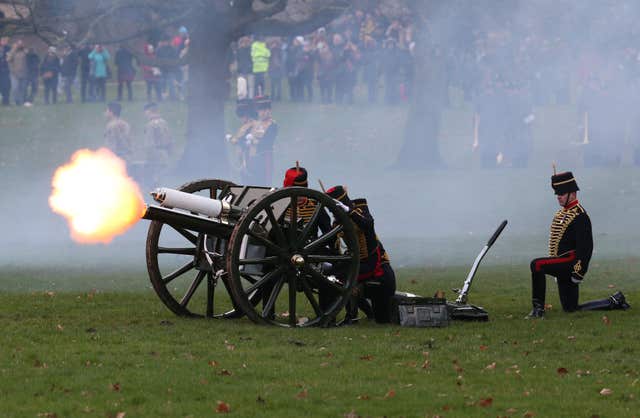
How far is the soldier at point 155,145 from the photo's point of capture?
2817 centimetres

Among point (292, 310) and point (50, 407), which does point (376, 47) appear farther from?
point (50, 407)

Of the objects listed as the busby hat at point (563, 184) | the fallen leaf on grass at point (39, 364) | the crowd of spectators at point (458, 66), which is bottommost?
the fallen leaf on grass at point (39, 364)

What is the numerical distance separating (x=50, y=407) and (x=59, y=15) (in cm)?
1939

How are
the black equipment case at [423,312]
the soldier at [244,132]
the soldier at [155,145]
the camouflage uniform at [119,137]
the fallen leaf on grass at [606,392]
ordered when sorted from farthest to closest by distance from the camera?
the soldier at [244,132] → the soldier at [155,145] → the camouflage uniform at [119,137] → the black equipment case at [423,312] → the fallen leaf on grass at [606,392]

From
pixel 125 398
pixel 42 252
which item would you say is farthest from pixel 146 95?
pixel 125 398

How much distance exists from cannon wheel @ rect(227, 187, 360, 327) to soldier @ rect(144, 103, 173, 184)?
50.9 feet

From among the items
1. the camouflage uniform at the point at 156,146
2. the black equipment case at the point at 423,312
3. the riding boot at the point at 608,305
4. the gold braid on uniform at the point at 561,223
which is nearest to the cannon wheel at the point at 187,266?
the black equipment case at the point at 423,312

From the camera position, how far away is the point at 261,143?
2991 centimetres

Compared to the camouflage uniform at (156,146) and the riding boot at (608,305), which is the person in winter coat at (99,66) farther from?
the riding boot at (608,305)

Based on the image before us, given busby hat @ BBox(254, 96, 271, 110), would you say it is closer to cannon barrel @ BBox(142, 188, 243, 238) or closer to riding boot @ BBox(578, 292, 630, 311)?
riding boot @ BBox(578, 292, 630, 311)

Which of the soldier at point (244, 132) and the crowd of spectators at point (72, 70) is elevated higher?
the crowd of spectators at point (72, 70)

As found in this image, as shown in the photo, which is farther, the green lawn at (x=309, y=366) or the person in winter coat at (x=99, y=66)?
the person in winter coat at (x=99, y=66)

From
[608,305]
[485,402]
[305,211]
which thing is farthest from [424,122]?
[485,402]

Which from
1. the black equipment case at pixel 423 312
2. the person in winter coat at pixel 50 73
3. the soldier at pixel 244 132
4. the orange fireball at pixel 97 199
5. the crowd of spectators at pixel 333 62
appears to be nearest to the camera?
the orange fireball at pixel 97 199
